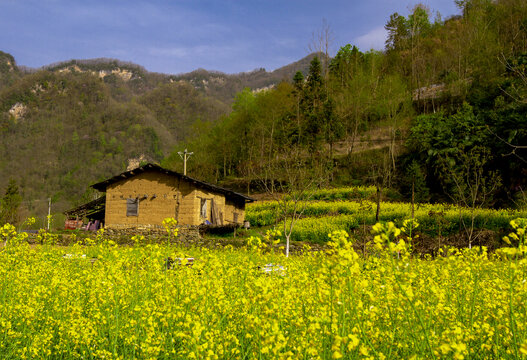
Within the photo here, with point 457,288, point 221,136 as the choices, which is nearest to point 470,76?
point 221,136

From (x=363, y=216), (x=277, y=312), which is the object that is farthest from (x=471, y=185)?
(x=277, y=312)

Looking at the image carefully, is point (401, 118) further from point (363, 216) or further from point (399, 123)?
point (363, 216)

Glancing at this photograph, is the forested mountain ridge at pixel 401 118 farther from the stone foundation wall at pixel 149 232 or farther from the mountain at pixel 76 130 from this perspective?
the mountain at pixel 76 130

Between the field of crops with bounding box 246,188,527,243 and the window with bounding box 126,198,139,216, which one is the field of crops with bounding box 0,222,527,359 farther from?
the window with bounding box 126,198,139,216

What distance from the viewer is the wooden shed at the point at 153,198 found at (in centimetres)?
2609

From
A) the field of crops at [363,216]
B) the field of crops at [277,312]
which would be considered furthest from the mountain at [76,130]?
the field of crops at [277,312]

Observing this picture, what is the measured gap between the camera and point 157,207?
26344 millimetres

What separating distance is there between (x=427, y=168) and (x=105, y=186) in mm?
24618

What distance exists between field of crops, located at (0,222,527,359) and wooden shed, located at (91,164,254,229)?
2058 cm

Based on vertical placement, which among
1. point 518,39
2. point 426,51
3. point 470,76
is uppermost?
point 426,51

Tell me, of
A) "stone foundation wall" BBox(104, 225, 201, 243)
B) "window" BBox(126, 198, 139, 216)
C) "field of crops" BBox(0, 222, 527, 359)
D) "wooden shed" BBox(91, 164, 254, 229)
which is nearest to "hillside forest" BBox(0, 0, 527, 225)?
"wooden shed" BBox(91, 164, 254, 229)

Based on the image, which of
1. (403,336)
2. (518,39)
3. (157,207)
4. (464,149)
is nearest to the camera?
(403,336)

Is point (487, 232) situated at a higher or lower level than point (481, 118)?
lower

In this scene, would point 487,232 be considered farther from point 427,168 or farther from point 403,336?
point 403,336
